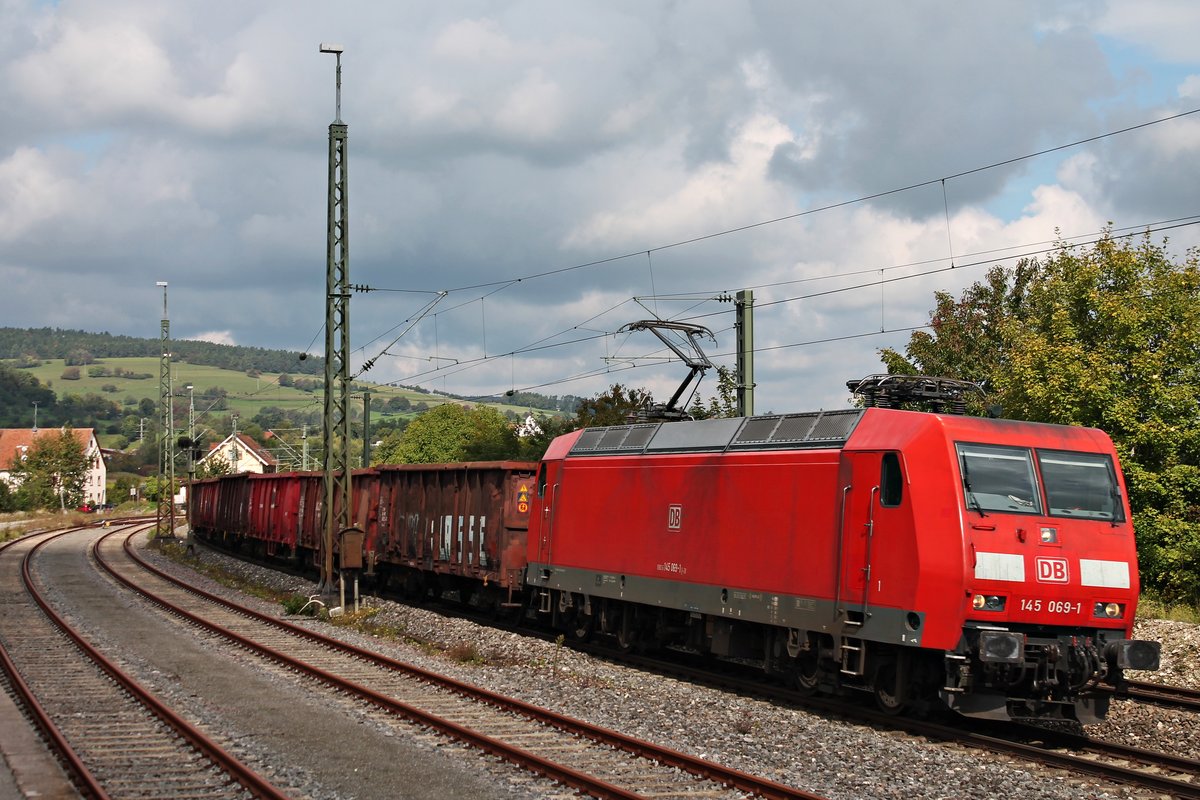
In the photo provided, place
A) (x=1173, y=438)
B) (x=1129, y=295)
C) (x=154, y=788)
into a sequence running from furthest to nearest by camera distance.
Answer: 1. (x=1129, y=295)
2. (x=1173, y=438)
3. (x=154, y=788)

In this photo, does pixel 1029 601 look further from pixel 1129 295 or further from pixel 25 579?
pixel 25 579

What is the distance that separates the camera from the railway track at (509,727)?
10.7 metres

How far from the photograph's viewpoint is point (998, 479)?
13273mm

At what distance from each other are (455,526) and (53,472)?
101 m

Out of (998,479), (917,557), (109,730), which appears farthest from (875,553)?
(109,730)

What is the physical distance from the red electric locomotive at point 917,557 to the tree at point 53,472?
104135 millimetres

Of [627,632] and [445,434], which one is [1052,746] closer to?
[627,632]

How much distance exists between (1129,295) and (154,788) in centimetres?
2347

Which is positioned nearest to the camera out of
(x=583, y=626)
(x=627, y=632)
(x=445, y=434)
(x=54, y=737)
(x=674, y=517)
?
(x=54, y=737)

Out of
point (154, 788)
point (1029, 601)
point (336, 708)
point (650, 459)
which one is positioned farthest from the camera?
point (650, 459)

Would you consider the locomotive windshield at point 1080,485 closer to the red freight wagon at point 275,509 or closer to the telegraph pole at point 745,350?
the telegraph pole at point 745,350

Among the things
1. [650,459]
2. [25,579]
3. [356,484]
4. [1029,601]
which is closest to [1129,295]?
[650,459]

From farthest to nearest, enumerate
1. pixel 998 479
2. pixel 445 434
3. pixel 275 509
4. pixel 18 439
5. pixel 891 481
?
pixel 18 439, pixel 445 434, pixel 275 509, pixel 891 481, pixel 998 479

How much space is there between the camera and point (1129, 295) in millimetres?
27359
